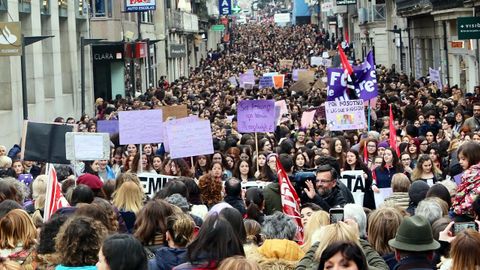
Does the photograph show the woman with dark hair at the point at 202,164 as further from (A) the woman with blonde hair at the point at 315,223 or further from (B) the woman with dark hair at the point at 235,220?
(B) the woman with dark hair at the point at 235,220

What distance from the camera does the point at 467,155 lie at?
11375 millimetres

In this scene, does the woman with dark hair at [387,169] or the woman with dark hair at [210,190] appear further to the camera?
the woman with dark hair at [387,169]

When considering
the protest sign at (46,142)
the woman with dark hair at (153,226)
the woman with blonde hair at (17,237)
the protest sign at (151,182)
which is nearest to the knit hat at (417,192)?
the woman with dark hair at (153,226)

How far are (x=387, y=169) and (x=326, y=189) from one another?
2.99 metres

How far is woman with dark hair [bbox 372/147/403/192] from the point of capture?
13.9 m

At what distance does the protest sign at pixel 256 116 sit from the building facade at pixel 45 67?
34.6ft

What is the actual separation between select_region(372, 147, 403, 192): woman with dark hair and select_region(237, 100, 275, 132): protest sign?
15.2 feet

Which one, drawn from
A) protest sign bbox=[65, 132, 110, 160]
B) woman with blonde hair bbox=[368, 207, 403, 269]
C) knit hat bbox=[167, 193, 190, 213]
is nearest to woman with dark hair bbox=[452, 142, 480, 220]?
woman with blonde hair bbox=[368, 207, 403, 269]

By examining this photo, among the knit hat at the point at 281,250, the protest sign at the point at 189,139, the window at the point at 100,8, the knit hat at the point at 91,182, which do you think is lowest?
the knit hat at the point at 281,250

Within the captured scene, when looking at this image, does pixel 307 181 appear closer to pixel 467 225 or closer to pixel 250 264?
pixel 467 225

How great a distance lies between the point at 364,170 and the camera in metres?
13.8

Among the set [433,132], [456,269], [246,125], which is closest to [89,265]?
[456,269]

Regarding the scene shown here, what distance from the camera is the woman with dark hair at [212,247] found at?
6875 mm

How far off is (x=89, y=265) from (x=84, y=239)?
0.17 m
